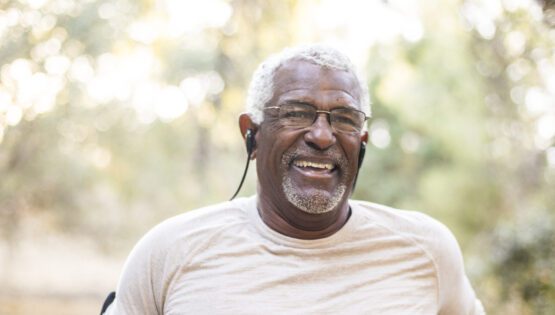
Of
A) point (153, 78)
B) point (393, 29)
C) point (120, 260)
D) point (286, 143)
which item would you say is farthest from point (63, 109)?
point (286, 143)

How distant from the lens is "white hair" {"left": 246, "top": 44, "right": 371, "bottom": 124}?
1875 millimetres

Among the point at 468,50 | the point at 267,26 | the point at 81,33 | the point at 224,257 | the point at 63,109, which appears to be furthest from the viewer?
the point at 468,50

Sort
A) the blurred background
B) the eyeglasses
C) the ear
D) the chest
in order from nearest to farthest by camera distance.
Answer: the chest, the eyeglasses, the ear, the blurred background

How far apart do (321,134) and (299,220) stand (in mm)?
216

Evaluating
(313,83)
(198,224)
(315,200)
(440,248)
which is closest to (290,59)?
(313,83)

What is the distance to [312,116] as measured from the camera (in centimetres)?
182

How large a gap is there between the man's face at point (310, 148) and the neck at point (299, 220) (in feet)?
0.05

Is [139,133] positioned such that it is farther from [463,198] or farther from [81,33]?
[463,198]

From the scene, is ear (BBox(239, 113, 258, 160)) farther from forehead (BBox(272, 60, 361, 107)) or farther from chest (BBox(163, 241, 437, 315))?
chest (BBox(163, 241, 437, 315))

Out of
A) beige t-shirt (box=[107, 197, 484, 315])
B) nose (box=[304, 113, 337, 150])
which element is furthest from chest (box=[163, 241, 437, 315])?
nose (box=[304, 113, 337, 150])

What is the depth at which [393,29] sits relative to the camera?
10.9 m

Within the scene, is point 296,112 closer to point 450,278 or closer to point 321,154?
point 321,154

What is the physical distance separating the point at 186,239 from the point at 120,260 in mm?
10753

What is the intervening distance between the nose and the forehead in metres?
0.06
